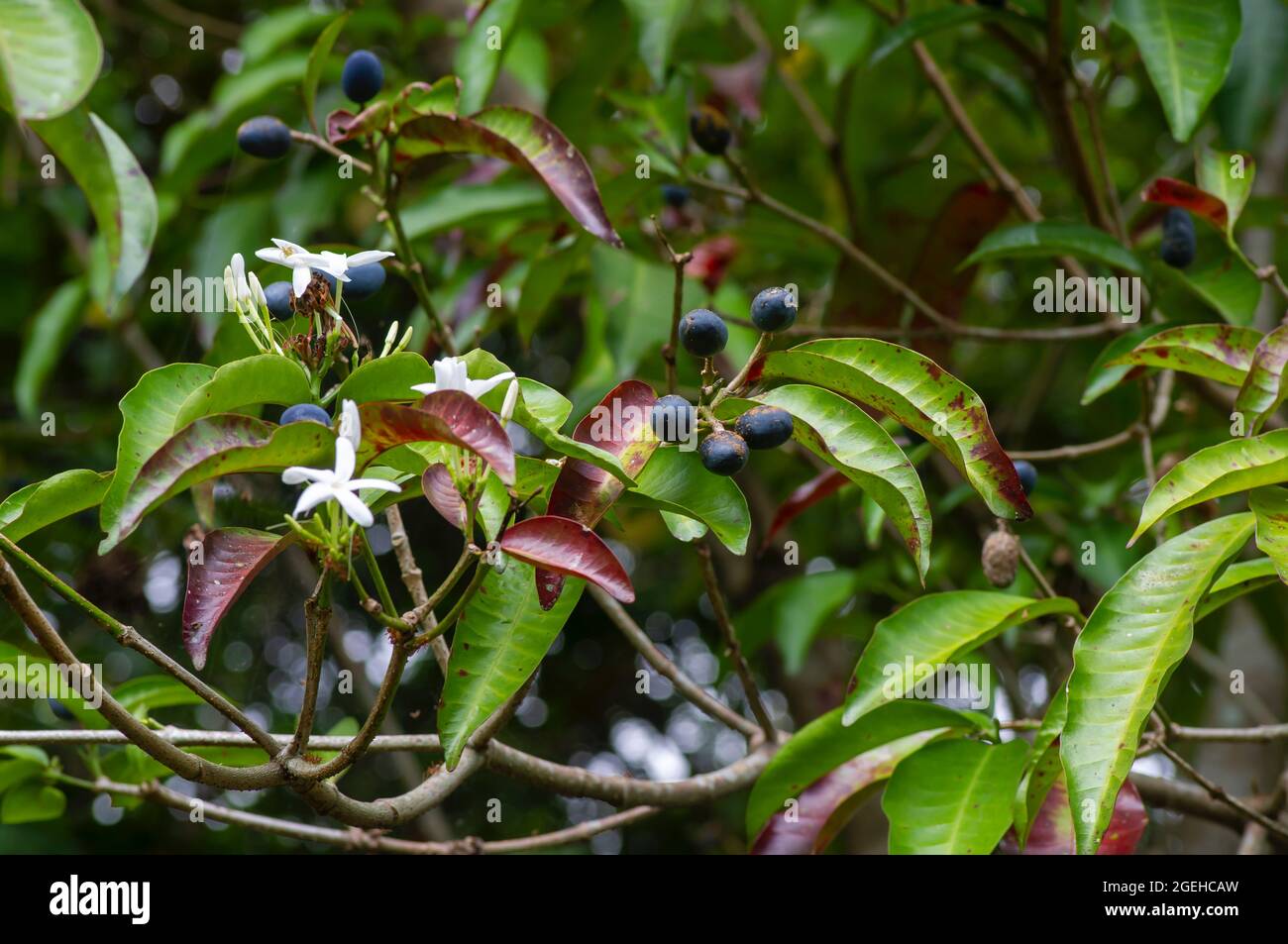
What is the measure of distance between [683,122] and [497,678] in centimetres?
121

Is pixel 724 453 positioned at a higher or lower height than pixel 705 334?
lower

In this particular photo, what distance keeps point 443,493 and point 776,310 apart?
32 cm

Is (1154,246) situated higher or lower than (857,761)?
higher

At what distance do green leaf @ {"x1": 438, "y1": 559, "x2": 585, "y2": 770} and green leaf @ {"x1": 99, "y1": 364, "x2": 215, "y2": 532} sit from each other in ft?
0.91

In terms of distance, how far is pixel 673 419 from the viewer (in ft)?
3.31

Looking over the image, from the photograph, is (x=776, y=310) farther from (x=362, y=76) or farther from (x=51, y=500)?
(x=362, y=76)

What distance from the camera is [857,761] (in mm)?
1430

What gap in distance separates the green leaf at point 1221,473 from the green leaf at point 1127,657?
0.22 ft

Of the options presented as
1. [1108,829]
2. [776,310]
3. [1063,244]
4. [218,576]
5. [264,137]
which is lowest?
[1108,829]

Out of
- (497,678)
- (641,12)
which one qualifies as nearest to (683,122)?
(641,12)

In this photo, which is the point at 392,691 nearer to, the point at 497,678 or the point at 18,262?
the point at 497,678

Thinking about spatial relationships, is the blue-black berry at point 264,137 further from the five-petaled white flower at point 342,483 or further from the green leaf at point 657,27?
the five-petaled white flower at point 342,483

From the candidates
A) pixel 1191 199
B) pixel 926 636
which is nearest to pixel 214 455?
pixel 926 636

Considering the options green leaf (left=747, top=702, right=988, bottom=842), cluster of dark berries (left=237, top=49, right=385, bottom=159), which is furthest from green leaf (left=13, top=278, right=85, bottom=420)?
green leaf (left=747, top=702, right=988, bottom=842)
